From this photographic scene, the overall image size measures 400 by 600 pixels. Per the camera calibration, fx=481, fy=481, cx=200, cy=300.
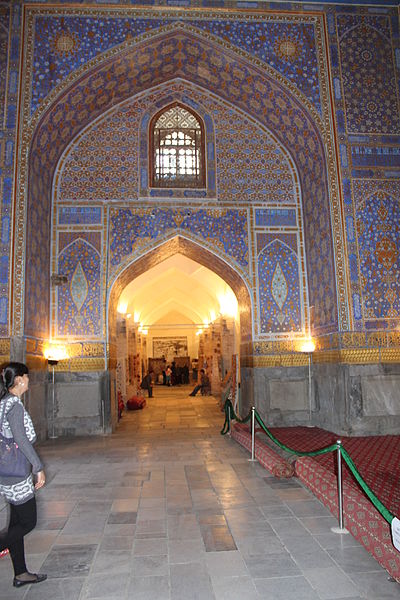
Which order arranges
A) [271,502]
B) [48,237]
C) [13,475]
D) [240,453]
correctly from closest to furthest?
[13,475], [271,502], [240,453], [48,237]

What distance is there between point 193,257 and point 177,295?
9367 mm

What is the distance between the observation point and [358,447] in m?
6.46

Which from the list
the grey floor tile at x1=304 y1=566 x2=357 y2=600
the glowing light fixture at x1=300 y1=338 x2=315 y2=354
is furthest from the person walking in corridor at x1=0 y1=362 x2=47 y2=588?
the glowing light fixture at x1=300 y1=338 x2=315 y2=354

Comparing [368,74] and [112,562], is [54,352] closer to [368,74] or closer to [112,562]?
[112,562]

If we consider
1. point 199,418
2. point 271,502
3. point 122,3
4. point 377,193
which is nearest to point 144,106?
point 122,3

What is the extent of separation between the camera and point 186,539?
11.1ft

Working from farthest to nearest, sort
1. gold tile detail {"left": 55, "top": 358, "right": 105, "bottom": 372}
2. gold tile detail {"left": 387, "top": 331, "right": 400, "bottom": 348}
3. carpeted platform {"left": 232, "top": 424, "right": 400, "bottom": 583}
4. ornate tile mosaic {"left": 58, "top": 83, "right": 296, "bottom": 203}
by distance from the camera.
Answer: ornate tile mosaic {"left": 58, "top": 83, "right": 296, "bottom": 203}, gold tile detail {"left": 55, "top": 358, "right": 105, "bottom": 372}, gold tile detail {"left": 387, "top": 331, "right": 400, "bottom": 348}, carpeted platform {"left": 232, "top": 424, "right": 400, "bottom": 583}

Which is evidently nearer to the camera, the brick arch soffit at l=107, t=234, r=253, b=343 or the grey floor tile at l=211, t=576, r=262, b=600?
the grey floor tile at l=211, t=576, r=262, b=600

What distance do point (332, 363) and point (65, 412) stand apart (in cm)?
457

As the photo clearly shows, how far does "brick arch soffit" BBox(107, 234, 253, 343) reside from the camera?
8805mm

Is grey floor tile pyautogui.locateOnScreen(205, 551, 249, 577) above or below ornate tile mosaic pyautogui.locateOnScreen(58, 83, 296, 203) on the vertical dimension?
below

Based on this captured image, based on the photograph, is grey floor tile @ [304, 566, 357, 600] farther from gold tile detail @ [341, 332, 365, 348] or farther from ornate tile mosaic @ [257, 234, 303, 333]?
ornate tile mosaic @ [257, 234, 303, 333]

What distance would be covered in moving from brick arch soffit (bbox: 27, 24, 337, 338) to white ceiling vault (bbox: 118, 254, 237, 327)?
440 centimetres

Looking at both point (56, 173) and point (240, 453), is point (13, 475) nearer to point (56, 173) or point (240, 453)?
point (240, 453)
